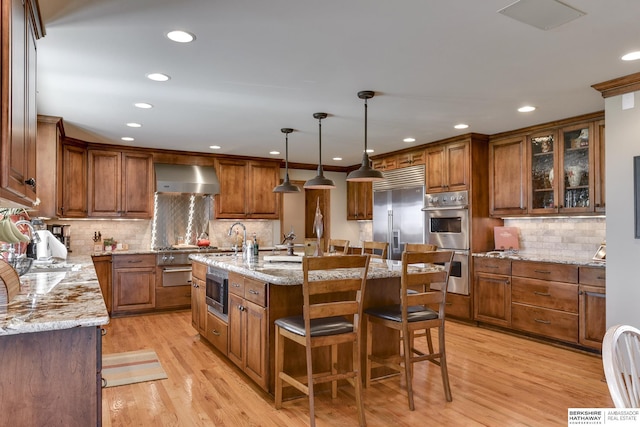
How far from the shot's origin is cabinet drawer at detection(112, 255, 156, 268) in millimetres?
5941

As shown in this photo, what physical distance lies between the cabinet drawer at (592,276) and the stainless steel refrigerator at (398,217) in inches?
86.3

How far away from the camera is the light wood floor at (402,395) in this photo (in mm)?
2818

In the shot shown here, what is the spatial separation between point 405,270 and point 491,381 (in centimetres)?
136

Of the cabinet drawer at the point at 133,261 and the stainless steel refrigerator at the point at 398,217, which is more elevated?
the stainless steel refrigerator at the point at 398,217

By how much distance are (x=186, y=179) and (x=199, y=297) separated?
2505 mm

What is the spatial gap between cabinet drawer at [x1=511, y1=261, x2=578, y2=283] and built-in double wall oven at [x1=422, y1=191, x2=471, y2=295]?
0.71 metres

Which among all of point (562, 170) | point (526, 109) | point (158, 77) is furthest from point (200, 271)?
point (562, 170)

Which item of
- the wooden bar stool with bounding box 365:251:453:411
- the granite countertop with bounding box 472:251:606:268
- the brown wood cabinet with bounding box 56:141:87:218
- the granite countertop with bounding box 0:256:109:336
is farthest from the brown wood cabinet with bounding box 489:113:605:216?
the brown wood cabinet with bounding box 56:141:87:218

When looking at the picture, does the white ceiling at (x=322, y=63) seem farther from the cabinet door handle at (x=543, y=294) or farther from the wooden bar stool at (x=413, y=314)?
the cabinet door handle at (x=543, y=294)

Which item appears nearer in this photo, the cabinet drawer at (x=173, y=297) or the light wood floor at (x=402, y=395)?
the light wood floor at (x=402, y=395)

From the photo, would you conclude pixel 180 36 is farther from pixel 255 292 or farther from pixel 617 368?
pixel 617 368

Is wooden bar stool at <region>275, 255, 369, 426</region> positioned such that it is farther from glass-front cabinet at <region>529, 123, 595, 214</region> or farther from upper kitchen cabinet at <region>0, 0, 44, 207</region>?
glass-front cabinet at <region>529, 123, 595, 214</region>

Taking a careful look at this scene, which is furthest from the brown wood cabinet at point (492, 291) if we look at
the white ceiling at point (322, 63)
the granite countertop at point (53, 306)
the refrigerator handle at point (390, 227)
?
the granite countertop at point (53, 306)

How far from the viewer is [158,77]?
339cm
